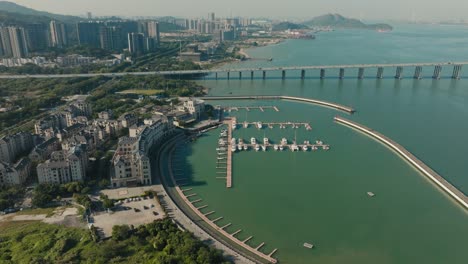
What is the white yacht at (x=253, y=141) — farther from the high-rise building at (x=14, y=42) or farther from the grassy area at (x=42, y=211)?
the high-rise building at (x=14, y=42)

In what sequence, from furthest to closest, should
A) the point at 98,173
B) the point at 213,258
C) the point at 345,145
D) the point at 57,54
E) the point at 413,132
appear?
the point at 57,54
the point at 413,132
the point at 345,145
the point at 98,173
the point at 213,258

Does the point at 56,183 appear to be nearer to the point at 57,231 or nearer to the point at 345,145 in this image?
the point at 57,231

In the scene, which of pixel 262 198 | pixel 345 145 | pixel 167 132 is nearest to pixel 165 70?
pixel 167 132

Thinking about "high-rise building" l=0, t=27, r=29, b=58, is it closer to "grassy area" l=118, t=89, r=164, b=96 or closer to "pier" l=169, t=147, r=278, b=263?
"grassy area" l=118, t=89, r=164, b=96

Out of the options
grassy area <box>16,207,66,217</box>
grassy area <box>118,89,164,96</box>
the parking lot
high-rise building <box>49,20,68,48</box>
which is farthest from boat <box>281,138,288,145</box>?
high-rise building <box>49,20,68,48</box>

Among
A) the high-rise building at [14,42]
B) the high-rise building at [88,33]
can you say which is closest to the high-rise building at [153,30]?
the high-rise building at [88,33]

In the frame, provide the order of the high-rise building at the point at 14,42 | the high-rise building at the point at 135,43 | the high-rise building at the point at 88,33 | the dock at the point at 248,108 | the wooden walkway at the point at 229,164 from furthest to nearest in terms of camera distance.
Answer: the high-rise building at the point at 88,33
the high-rise building at the point at 135,43
the high-rise building at the point at 14,42
the dock at the point at 248,108
the wooden walkway at the point at 229,164

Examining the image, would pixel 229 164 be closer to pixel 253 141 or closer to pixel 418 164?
pixel 253 141
